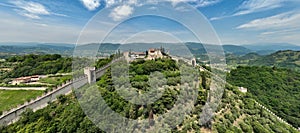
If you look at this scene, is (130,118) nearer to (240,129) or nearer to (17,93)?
(240,129)

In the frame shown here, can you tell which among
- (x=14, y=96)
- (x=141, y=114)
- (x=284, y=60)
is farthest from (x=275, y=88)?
(x=284, y=60)

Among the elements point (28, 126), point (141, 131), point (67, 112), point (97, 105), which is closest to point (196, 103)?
point (141, 131)

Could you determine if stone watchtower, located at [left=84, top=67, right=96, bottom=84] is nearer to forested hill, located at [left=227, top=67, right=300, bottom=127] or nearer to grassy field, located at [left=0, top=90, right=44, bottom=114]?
grassy field, located at [left=0, top=90, right=44, bottom=114]

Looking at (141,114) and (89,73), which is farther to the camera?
(89,73)

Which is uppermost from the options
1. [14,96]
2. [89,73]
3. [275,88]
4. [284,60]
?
[89,73]

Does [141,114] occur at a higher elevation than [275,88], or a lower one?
higher

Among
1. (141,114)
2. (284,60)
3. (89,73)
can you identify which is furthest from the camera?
(284,60)

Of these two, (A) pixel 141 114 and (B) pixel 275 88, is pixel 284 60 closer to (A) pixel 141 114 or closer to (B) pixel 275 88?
(B) pixel 275 88
